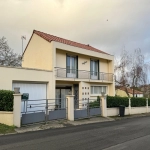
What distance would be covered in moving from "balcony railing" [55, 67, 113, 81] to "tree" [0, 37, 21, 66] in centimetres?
1284

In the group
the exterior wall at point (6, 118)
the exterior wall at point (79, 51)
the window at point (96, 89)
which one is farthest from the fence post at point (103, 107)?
the exterior wall at point (6, 118)

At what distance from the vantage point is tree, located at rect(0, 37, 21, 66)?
103 feet

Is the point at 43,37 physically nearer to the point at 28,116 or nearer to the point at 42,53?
the point at 42,53

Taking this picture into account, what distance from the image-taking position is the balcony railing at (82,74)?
21.8 meters

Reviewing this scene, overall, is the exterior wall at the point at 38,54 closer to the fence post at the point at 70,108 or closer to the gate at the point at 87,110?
the gate at the point at 87,110

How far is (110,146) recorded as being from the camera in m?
8.06

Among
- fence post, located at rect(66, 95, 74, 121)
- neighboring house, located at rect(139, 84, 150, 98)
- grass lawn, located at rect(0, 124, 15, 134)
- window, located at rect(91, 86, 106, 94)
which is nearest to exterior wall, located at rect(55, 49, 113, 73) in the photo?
window, located at rect(91, 86, 106, 94)

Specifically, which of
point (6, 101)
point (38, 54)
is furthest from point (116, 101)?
point (6, 101)

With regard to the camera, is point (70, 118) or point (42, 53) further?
point (42, 53)

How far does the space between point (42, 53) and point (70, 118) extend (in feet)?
27.4

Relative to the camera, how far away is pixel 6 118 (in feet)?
40.9

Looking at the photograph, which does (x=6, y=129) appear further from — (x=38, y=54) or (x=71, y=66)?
(x=71, y=66)

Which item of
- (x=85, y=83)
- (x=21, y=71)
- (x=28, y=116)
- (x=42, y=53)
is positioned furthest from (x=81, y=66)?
(x=28, y=116)

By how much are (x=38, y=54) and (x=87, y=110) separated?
825 cm
